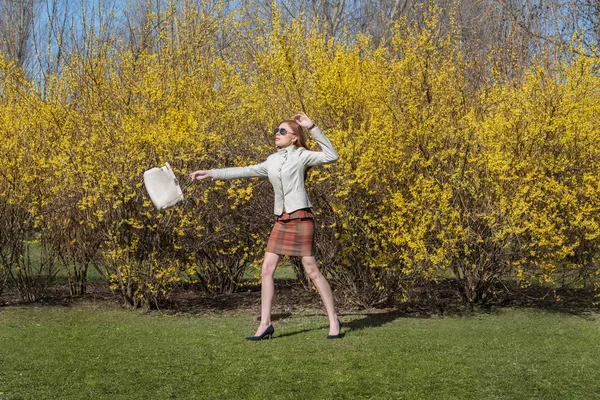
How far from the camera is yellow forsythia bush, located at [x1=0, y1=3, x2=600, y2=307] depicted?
6.52 m

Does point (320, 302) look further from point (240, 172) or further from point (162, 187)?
point (162, 187)

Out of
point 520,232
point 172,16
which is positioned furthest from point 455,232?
point 172,16

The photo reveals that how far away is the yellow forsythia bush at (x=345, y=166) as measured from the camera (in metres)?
6.52

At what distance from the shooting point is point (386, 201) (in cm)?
656

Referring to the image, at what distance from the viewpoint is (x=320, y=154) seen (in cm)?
549

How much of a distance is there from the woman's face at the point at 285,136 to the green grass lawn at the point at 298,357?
57.7 inches

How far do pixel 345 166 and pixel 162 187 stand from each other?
1.61 metres

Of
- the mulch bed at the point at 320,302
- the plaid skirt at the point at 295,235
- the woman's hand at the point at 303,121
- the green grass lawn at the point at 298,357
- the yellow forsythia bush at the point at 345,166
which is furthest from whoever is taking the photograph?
the mulch bed at the point at 320,302

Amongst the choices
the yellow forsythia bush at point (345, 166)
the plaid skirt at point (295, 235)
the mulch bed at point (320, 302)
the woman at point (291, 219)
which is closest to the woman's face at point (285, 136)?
the woman at point (291, 219)

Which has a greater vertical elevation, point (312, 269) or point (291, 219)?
point (291, 219)

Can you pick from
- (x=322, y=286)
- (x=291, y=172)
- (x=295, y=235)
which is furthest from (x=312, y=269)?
(x=291, y=172)

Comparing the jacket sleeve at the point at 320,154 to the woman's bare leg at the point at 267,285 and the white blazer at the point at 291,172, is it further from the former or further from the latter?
the woman's bare leg at the point at 267,285

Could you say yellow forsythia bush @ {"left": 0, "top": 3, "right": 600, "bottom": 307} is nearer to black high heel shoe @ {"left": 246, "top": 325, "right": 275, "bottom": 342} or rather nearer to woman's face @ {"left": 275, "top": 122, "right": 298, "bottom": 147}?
woman's face @ {"left": 275, "top": 122, "right": 298, "bottom": 147}

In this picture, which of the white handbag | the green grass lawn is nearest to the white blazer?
the white handbag
